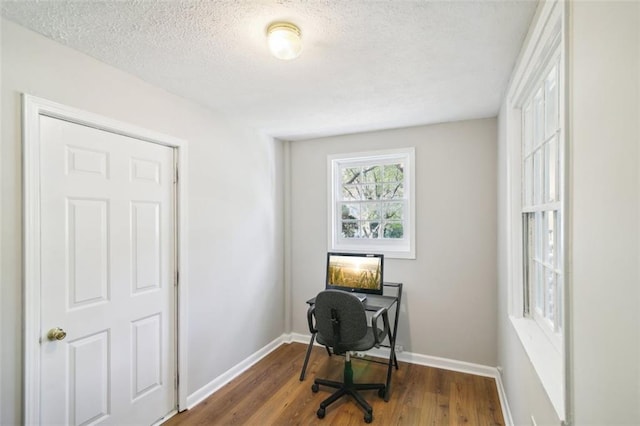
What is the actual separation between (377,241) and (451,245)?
760 mm

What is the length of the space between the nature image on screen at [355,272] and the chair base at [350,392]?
83cm

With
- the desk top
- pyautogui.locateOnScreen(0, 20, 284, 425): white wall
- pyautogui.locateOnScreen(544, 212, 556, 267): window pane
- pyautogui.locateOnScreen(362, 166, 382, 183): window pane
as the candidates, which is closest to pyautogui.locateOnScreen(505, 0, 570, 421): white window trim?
pyautogui.locateOnScreen(544, 212, 556, 267): window pane

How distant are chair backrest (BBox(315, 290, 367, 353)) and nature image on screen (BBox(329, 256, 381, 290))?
719 mm

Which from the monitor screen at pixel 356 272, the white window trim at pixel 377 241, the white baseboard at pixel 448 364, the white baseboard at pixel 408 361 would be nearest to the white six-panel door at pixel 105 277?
the white baseboard at pixel 408 361

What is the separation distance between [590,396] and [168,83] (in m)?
2.59

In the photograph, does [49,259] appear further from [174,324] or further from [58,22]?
[58,22]

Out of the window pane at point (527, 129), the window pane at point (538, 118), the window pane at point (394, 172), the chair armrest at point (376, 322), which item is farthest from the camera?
the window pane at point (394, 172)

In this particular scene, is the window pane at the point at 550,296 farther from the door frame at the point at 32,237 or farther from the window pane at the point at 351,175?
the door frame at the point at 32,237

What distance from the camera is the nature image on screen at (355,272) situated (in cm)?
296

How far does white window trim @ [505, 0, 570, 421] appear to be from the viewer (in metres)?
0.99

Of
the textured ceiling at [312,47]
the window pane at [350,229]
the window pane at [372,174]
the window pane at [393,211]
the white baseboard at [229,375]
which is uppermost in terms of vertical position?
the textured ceiling at [312,47]

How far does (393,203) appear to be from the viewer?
3.32 metres

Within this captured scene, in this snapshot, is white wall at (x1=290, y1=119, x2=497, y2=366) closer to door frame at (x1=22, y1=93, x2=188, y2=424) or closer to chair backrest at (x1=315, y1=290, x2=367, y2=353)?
chair backrest at (x1=315, y1=290, x2=367, y2=353)

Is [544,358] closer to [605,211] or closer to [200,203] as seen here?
[605,211]
